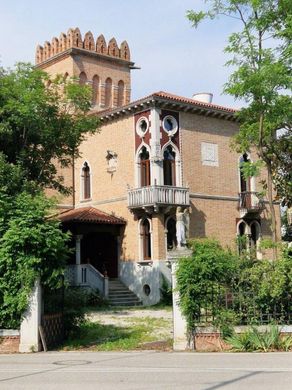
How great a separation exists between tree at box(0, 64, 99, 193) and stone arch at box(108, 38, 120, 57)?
17975 millimetres

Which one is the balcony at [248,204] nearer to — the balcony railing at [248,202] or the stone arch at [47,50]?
the balcony railing at [248,202]

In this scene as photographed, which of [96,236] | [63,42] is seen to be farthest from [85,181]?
[63,42]

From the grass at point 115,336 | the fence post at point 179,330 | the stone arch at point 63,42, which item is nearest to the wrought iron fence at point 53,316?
the grass at point 115,336

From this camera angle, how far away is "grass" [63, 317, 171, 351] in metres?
14.5

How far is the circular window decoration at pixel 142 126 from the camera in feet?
91.7

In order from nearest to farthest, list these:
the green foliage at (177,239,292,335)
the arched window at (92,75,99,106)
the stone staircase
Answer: the green foliage at (177,239,292,335) → the stone staircase → the arched window at (92,75,99,106)

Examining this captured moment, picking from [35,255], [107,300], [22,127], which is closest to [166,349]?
[35,255]

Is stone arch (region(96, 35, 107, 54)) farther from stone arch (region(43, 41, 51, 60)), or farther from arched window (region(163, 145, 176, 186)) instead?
arched window (region(163, 145, 176, 186))

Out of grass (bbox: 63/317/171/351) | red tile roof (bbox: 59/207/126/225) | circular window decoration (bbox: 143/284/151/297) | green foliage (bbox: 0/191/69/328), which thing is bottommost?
grass (bbox: 63/317/171/351)

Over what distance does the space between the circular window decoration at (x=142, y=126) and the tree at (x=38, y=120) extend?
5.49 m

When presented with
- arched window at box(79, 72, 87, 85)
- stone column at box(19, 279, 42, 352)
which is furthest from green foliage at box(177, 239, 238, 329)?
arched window at box(79, 72, 87, 85)

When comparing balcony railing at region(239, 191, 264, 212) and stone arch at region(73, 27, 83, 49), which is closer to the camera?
balcony railing at region(239, 191, 264, 212)

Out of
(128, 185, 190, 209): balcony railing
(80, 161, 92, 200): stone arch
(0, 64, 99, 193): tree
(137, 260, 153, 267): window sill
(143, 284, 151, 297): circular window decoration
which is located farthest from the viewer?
(80, 161, 92, 200): stone arch

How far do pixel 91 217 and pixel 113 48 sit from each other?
16.4 meters
